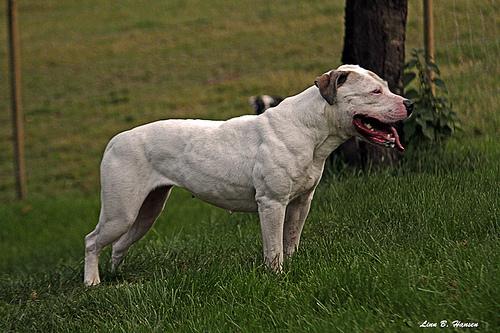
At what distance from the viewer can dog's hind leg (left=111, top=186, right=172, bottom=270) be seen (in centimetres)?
762

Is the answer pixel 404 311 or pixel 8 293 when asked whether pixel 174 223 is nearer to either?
pixel 8 293

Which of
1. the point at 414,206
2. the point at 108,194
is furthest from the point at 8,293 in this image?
the point at 414,206

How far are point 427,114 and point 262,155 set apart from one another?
3630 millimetres

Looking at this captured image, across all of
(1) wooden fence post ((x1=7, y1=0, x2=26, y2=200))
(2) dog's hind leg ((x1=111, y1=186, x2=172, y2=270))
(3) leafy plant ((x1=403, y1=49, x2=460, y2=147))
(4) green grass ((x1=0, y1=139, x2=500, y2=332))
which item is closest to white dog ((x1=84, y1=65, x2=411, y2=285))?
(2) dog's hind leg ((x1=111, y1=186, x2=172, y2=270))

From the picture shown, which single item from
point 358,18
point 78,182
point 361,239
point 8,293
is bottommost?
point 78,182

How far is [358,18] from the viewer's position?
966 cm

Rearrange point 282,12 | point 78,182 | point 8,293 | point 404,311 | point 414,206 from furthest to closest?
point 282,12 → point 78,182 → point 8,293 → point 414,206 → point 404,311

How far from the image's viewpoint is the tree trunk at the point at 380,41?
31.4 feet

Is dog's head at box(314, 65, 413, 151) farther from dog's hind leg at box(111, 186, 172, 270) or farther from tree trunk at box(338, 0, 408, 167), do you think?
tree trunk at box(338, 0, 408, 167)

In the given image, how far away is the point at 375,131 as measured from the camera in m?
6.36

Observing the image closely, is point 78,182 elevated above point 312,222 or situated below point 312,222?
below

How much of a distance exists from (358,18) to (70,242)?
4105 mm

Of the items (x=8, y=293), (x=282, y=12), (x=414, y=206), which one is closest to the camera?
(x=414, y=206)

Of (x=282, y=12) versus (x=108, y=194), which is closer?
(x=108, y=194)
